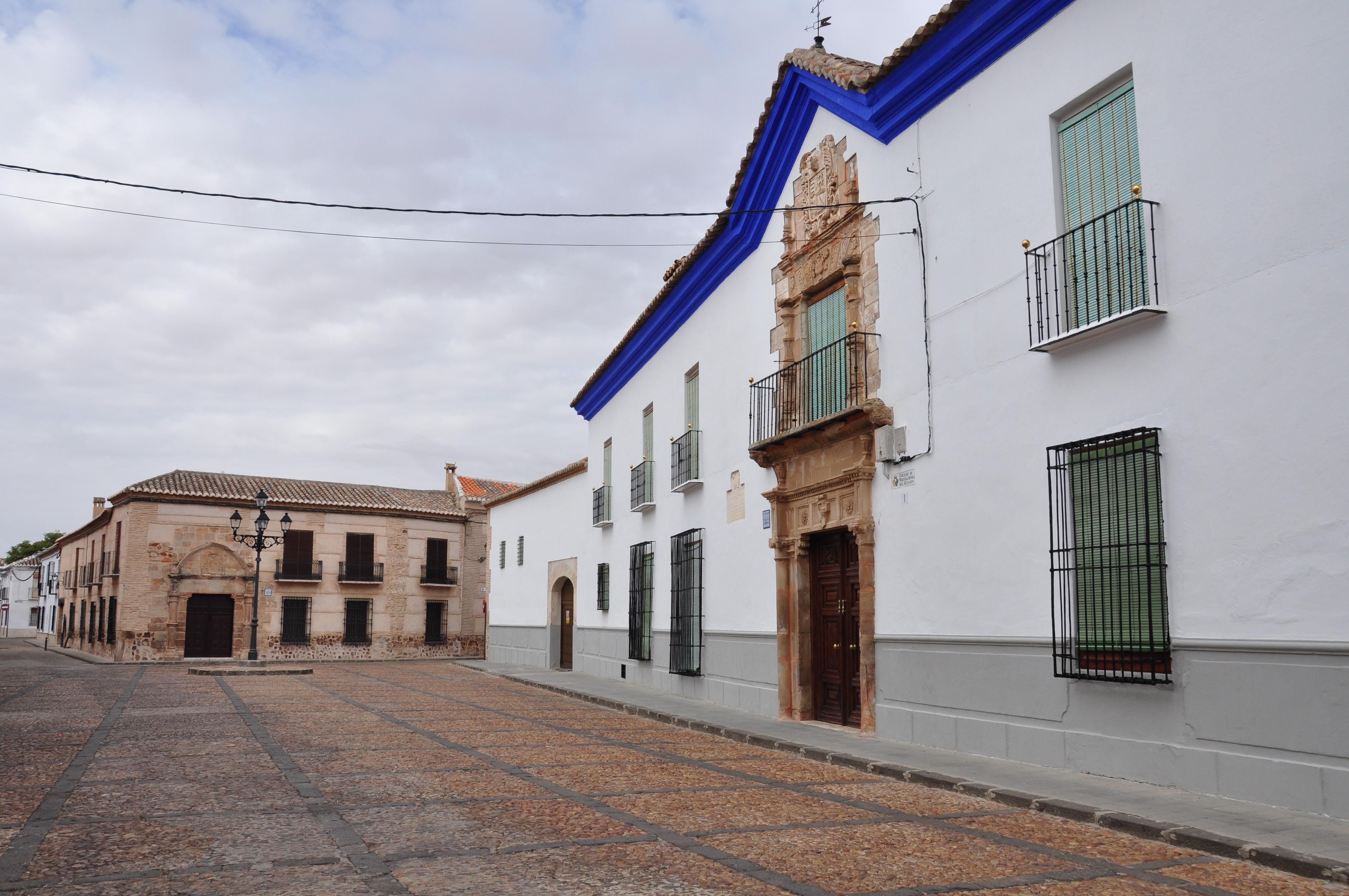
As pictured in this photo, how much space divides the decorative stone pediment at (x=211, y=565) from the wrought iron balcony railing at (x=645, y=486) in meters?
18.1

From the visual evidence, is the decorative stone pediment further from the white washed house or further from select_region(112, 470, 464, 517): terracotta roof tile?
the white washed house

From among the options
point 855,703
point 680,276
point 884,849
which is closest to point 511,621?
point 680,276

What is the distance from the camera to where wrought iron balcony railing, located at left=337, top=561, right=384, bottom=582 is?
106ft

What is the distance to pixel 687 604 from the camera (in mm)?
14352

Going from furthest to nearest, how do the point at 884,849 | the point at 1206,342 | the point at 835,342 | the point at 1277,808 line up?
the point at 835,342 < the point at 1206,342 < the point at 1277,808 < the point at 884,849

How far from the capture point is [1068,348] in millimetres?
7270

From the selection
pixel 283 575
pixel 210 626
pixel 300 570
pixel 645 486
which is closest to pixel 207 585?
pixel 210 626

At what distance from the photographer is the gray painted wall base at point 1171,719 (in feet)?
17.9

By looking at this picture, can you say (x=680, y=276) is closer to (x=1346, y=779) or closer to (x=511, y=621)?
(x=1346, y=779)

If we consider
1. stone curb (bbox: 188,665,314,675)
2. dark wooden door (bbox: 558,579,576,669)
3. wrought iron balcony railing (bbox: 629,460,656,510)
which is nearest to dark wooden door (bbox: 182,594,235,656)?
stone curb (bbox: 188,665,314,675)

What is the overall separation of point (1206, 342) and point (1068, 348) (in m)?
1.15

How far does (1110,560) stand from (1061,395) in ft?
4.00

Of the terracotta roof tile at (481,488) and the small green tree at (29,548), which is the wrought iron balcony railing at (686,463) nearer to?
the terracotta roof tile at (481,488)

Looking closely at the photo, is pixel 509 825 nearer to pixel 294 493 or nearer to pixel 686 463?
pixel 686 463
